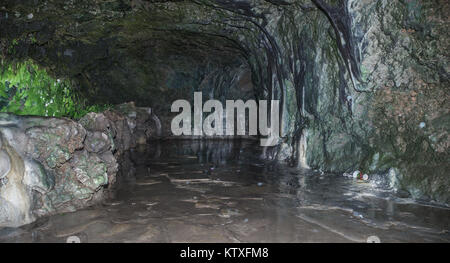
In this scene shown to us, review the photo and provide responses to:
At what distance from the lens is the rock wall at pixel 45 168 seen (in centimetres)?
420

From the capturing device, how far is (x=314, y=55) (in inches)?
349

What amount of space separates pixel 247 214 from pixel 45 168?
2909mm

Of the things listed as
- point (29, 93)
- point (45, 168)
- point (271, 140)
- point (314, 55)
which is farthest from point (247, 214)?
point (271, 140)

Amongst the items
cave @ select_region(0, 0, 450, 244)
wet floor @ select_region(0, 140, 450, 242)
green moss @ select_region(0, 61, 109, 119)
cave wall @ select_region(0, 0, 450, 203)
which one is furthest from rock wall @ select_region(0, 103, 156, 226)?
cave wall @ select_region(0, 0, 450, 203)

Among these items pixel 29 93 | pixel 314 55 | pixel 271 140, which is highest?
pixel 314 55

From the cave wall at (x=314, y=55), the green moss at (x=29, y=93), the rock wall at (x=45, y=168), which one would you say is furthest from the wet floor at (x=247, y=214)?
the green moss at (x=29, y=93)

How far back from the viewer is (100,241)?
375 centimetres

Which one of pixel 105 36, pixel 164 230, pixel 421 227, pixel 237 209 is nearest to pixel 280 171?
pixel 237 209

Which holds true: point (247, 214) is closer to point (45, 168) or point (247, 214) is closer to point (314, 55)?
point (45, 168)

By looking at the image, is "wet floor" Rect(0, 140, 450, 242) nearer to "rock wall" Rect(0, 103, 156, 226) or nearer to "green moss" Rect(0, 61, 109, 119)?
"rock wall" Rect(0, 103, 156, 226)

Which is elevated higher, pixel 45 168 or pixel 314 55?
pixel 314 55

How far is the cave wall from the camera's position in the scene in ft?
19.6

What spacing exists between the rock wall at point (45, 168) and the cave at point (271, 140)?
0.7 inches
